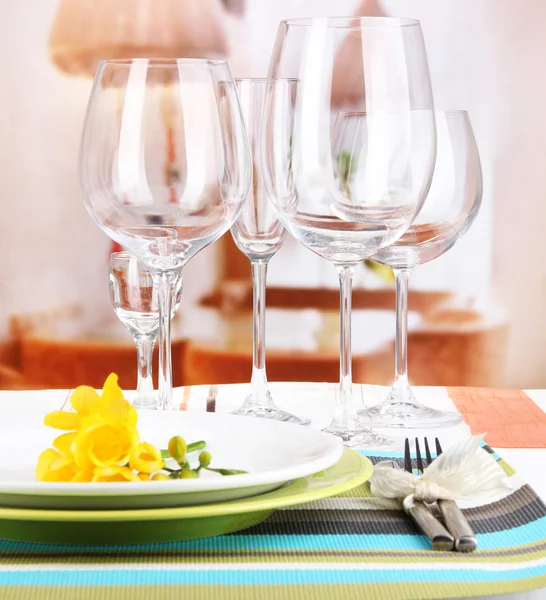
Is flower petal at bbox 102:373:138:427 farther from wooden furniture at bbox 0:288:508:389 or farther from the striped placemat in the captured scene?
wooden furniture at bbox 0:288:508:389

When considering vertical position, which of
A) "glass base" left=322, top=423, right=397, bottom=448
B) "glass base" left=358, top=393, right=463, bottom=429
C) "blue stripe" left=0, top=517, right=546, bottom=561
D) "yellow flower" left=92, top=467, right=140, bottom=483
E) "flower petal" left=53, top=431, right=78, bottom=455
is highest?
"flower petal" left=53, top=431, right=78, bottom=455

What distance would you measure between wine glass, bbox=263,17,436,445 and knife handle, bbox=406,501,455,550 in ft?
0.61

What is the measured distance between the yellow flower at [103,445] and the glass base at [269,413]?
0.26 m

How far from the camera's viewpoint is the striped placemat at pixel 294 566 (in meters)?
0.29

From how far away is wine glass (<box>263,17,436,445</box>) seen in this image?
0.49m

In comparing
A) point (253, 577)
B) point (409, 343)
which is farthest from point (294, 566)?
point (409, 343)

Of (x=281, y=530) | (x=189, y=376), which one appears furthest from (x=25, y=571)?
(x=189, y=376)

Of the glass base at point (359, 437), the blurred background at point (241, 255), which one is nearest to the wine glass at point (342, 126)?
the glass base at point (359, 437)

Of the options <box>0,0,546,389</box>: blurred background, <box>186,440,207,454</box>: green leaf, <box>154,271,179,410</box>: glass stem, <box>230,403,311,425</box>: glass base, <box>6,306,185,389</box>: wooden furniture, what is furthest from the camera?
<box>6,306,185,389</box>: wooden furniture

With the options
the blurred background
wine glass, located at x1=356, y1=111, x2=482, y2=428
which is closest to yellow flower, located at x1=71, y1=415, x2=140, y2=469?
wine glass, located at x1=356, y1=111, x2=482, y2=428

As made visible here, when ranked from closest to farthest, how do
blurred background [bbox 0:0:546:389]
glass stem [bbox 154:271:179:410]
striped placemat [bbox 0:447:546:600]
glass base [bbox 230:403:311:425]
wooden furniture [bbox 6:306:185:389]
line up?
1. striped placemat [bbox 0:447:546:600]
2. glass stem [bbox 154:271:179:410]
3. glass base [bbox 230:403:311:425]
4. blurred background [bbox 0:0:546:389]
5. wooden furniture [bbox 6:306:185:389]

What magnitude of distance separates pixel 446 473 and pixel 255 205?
0.30 metres

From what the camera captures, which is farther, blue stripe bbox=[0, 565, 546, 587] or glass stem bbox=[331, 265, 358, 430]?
glass stem bbox=[331, 265, 358, 430]

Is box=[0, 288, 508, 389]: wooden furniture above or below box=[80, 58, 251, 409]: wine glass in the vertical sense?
below
